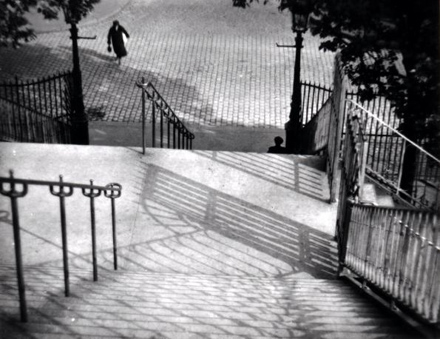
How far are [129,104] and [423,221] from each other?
11051 mm

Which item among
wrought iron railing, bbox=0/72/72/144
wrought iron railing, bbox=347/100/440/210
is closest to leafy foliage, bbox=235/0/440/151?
wrought iron railing, bbox=347/100/440/210

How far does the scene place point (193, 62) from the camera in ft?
53.7

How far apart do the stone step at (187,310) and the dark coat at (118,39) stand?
11.2 m

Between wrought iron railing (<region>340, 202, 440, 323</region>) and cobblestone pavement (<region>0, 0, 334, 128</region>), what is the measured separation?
8.24 m

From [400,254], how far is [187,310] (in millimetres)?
1714

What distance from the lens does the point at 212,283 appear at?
5312mm

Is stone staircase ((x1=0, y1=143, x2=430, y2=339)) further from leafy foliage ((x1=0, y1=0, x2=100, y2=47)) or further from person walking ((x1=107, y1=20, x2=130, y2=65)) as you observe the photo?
person walking ((x1=107, y1=20, x2=130, y2=65))

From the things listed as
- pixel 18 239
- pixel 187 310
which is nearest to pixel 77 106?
pixel 187 310

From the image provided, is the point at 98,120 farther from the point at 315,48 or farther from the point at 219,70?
the point at 315,48

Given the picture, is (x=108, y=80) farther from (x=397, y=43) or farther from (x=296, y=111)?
(x=397, y=43)

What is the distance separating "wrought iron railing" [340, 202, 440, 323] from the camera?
3.72 m

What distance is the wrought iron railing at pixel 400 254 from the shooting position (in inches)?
146

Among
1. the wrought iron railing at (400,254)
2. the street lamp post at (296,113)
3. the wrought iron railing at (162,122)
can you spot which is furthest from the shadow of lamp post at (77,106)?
the wrought iron railing at (400,254)

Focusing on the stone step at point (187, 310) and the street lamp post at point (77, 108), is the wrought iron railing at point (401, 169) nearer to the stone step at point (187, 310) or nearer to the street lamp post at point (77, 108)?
the stone step at point (187, 310)
